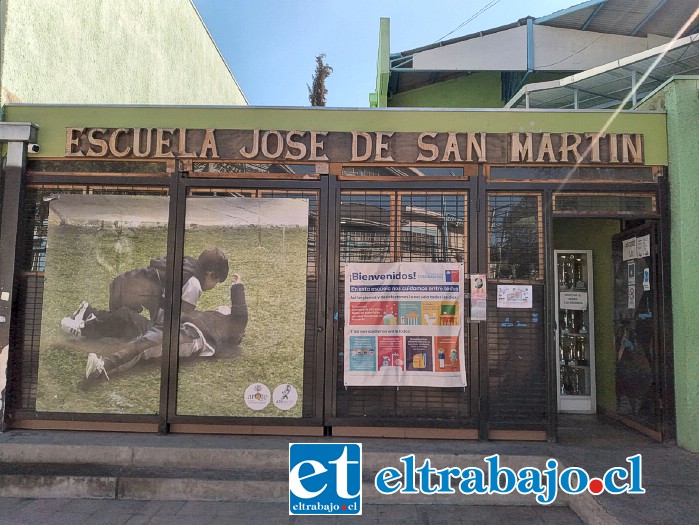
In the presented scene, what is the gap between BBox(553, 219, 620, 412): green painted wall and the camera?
7.46 m

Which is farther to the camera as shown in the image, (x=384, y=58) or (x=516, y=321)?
(x=384, y=58)

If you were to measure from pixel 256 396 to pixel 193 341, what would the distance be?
3.08 ft

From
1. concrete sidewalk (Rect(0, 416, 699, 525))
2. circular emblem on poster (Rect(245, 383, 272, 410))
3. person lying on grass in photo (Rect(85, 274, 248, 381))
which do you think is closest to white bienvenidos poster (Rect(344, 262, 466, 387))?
concrete sidewalk (Rect(0, 416, 699, 525))

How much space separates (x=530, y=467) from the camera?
5.27 m

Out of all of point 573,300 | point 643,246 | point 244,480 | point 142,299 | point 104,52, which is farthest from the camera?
point 104,52

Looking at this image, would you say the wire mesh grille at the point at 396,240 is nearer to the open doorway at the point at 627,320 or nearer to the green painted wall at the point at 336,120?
the green painted wall at the point at 336,120

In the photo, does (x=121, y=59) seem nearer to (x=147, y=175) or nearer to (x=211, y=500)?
(x=147, y=175)

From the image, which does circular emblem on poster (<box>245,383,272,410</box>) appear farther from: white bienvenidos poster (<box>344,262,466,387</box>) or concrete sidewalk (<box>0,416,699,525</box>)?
white bienvenidos poster (<box>344,262,466,387</box>)

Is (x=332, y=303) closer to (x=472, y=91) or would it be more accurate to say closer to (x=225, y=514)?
(x=225, y=514)

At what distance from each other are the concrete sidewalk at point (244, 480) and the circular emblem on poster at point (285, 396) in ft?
1.15

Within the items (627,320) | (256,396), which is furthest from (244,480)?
(627,320)

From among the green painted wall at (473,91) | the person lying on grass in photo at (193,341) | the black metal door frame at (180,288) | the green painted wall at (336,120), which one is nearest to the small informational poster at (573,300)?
the green painted wall at (336,120)

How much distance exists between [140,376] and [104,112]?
10.1ft

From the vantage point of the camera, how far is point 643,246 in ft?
21.1
